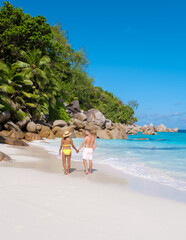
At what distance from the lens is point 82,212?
3.73 m

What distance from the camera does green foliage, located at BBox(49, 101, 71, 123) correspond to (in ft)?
104

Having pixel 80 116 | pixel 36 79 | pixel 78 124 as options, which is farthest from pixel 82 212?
pixel 80 116

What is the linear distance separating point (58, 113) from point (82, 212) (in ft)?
95.2

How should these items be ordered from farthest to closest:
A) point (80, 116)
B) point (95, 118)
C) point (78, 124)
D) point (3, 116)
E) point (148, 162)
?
point (95, 118)
point (80, 116)
point (78, 124)
point (3, 116)
point (148, 162)

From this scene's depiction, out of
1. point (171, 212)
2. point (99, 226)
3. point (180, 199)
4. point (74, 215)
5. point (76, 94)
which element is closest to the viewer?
point (99, 226)

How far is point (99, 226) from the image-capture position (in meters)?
3.26

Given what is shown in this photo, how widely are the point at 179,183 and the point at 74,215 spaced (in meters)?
4.39

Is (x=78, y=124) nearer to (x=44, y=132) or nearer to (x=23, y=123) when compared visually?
(x=44, y=132)

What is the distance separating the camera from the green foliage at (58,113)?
3170 cm

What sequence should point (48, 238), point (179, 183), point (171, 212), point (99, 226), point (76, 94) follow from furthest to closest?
1. point (76, 94)
2. point (179, 183)
3. point (171, 212)
4. point (99, 226)
5. point (48, 238)

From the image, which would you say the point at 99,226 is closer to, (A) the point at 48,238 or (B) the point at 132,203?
(A) the point at 48,238

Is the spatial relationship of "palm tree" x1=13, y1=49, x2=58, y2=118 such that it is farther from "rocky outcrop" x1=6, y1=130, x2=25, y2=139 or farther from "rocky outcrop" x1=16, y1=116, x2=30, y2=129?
"rocky outcrop" x1=6, y1=130, x2=25, y2=139

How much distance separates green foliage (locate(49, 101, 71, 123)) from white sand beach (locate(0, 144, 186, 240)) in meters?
26.3

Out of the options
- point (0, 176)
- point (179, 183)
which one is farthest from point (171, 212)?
point (0, 176)
